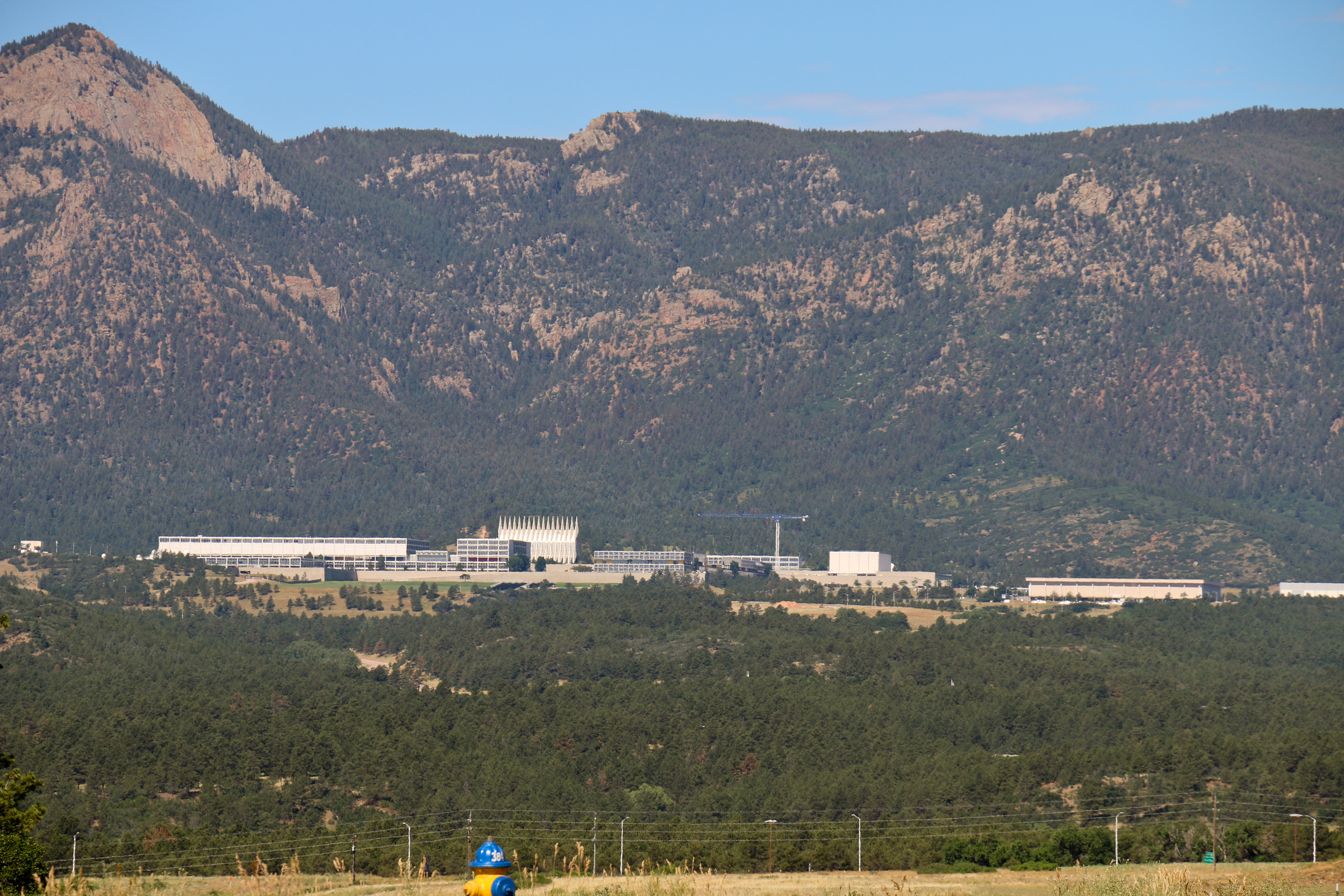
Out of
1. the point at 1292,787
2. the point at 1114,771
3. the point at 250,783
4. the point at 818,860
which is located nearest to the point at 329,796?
the point at 250,783

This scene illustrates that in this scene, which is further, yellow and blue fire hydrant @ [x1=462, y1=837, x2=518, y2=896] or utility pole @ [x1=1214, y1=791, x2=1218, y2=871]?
utility pole @ [x1=1214, y1=791, x2=1218, y2=871]

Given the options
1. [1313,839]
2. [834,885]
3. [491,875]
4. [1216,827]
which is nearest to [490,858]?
[491,875]

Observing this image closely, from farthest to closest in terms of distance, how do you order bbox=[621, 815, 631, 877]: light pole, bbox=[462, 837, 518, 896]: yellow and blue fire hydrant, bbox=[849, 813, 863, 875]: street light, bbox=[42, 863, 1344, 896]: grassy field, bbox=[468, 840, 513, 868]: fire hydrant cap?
bbox=[849, 813, 863, 875]: street light → bbox=[621, 815, 631, 877]: light pole → bbox=[42, 863, 1344, 896]: grassy field → bbox=[462, 837, 518, 896]: yellow and blue fire hydrant → bbox=[468, 840, 513, 868]: fire hydrant cap

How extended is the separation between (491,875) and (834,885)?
43777 mm

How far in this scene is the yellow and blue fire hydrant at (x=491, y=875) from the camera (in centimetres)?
5178

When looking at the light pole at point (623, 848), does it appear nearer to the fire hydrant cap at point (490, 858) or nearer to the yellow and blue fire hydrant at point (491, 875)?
the yellow and blue fire hydrant at point (491, 875)

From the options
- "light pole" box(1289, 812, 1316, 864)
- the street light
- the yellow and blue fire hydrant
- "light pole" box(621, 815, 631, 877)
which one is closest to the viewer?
the yellow and blue fire hydrant

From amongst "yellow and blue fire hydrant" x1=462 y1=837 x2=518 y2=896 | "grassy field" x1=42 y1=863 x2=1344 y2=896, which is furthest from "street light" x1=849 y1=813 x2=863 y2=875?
"yellow and blue fire hydrant" x1=462 y1=837 x2=518 y2=896

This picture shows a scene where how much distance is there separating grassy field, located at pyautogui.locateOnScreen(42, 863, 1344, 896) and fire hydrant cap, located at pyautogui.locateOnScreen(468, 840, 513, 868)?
73.1 ft

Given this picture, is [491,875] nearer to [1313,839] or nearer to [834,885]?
[834,885]

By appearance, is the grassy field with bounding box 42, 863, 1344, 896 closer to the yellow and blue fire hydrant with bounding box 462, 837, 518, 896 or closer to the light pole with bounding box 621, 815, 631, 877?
the light pole with bounding box 621, 815, 631, 877

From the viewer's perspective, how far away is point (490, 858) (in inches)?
2042

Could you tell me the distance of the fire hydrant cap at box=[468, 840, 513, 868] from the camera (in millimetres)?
51531

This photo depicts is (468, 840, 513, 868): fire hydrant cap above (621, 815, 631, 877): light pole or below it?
above
